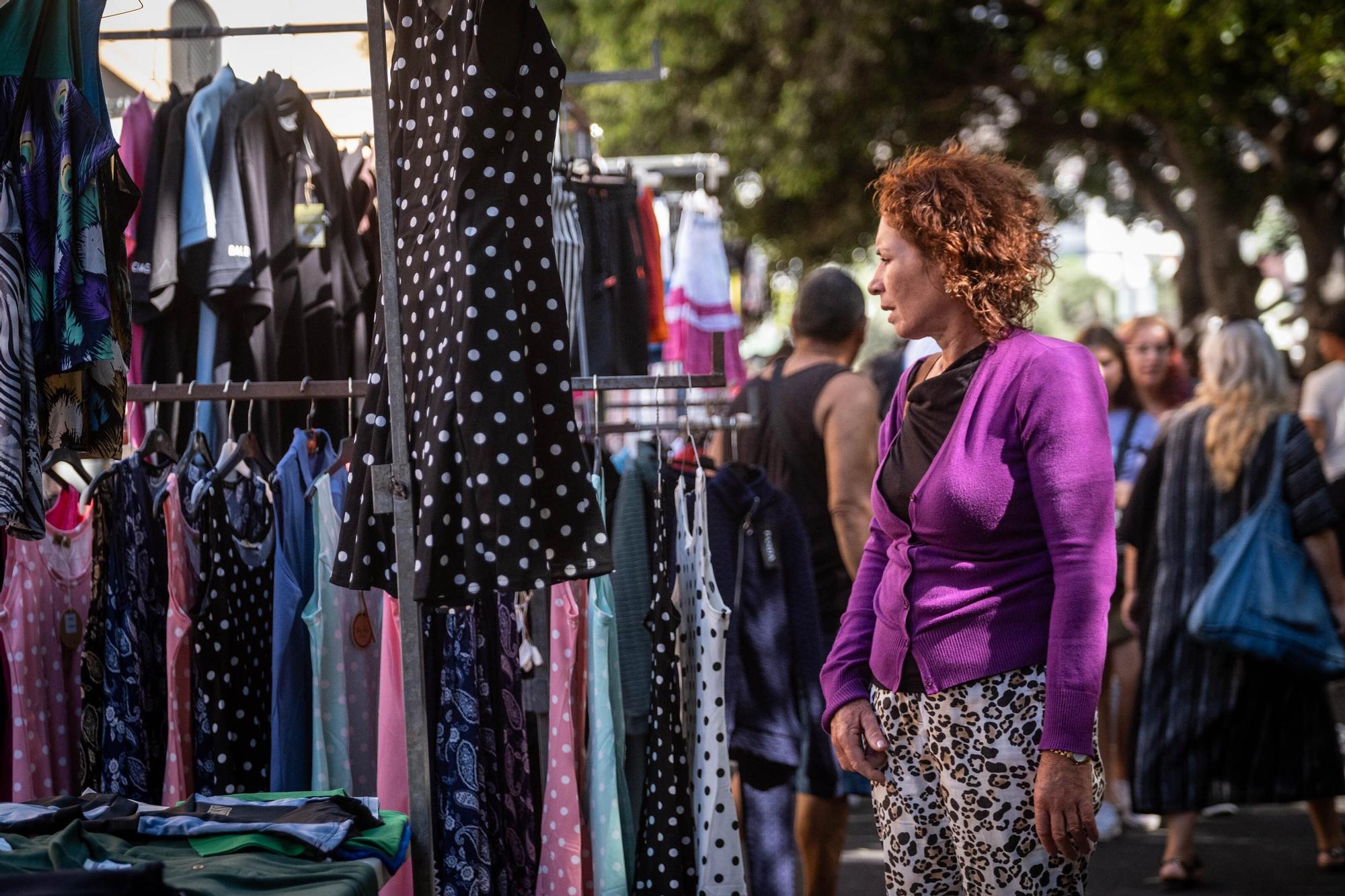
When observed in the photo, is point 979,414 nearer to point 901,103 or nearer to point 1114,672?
point 1114,672

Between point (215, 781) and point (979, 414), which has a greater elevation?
point (979, 414)

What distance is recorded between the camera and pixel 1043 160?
16016 mm

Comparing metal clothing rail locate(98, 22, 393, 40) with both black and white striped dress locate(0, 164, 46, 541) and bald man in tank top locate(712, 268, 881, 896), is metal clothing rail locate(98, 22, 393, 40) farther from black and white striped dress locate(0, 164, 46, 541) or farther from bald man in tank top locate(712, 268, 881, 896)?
bald man in tank top locate(712, 268, 881, 896)

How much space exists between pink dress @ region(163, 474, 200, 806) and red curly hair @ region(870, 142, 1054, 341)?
6.47 feet

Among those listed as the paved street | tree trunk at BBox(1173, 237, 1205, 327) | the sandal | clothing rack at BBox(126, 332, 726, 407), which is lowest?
Result: the paved street

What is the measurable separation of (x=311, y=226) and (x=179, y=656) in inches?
59.6

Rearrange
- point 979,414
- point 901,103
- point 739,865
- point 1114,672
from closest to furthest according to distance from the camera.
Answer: point 979,414
point 739,865
point 1114,672
point 901,103

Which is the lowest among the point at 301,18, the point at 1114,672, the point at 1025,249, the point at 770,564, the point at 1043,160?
the point at 1114,672

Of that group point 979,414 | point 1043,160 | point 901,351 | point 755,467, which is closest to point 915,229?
point 979,414

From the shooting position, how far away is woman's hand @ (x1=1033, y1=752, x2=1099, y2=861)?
2168 mm

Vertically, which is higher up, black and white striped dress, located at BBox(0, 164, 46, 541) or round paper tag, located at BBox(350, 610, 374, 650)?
black and white striped dress, located at BBox(0, 164, 46, 541)

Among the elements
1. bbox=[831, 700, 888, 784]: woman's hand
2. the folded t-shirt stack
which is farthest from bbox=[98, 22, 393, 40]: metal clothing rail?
bbox=[831, 700, 888, 784]: woman's hand

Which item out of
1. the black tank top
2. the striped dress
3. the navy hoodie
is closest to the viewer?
the navy hoodie

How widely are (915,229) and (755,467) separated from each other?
1.48 meters
